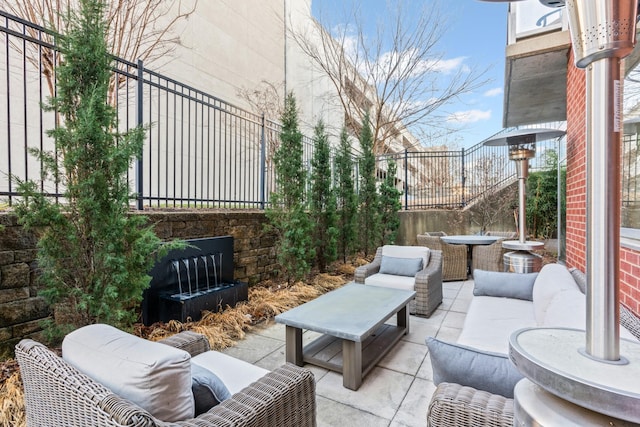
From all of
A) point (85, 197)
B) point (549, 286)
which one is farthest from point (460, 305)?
point (85, 197)

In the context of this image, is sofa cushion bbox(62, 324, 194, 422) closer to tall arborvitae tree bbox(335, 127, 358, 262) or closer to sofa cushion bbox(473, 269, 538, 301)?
sofa cushion bbox(473, 269, 538, 301)

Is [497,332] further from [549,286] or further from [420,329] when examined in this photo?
[420,329]

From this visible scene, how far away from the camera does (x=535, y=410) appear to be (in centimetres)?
74

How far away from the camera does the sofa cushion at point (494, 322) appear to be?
231 cm

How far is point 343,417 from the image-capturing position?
2.13m

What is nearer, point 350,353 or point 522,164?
point 350,353

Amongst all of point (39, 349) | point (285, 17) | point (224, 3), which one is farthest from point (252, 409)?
point (285, 17)

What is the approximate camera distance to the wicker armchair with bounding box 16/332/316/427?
1055mm

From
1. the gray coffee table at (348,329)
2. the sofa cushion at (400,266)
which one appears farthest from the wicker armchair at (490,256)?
the gray coffee table at (348,329)

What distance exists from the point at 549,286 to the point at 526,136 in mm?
2139

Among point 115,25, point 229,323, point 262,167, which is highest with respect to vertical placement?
point 115,25

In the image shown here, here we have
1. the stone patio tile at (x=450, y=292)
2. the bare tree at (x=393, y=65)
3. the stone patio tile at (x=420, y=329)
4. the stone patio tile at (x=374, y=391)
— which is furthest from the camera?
the bare tree at (x=393, y=65)

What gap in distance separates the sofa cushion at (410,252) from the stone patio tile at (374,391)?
2.14 meters

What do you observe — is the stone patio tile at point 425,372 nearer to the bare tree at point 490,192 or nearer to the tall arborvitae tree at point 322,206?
the tall arborvitae tree at point 322,206
